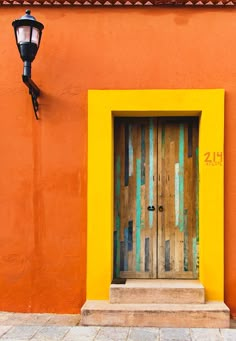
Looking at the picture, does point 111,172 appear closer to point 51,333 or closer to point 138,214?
point 138,214

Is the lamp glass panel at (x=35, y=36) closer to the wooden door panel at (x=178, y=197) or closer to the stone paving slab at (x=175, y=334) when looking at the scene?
the wooden door panel at (x=178, y=197)

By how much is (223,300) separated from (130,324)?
119 cm

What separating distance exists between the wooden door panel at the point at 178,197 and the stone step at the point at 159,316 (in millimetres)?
749

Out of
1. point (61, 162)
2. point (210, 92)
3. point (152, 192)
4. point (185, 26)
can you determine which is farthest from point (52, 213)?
point (185, 26)

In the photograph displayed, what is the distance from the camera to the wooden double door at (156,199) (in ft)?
19.8

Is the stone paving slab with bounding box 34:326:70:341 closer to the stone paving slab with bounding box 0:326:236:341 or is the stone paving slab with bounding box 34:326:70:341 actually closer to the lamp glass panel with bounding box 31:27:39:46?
the stone paving slab with bounding box 0:326:236:341

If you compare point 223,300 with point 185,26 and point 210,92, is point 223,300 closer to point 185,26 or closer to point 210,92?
point 210,92

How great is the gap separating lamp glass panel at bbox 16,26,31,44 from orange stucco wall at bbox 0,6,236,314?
2.11 ft

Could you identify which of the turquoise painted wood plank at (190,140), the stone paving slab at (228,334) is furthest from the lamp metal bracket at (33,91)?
the stone paving slab at (228,334)

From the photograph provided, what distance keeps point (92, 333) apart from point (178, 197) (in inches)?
80.4

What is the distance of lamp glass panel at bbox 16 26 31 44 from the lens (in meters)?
5.22

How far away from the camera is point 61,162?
19.1 ft

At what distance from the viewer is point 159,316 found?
5305mm

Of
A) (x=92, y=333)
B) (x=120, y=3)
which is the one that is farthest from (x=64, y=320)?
(x=120, y=3)
